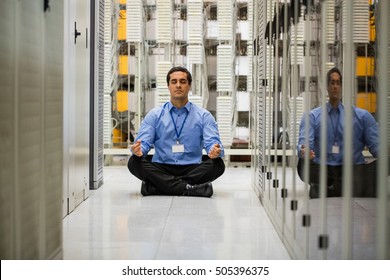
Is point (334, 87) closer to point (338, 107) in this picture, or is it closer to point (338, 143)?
point (338, 107)

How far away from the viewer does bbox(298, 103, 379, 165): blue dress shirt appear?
2287 millimetres

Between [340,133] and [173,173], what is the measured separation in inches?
155

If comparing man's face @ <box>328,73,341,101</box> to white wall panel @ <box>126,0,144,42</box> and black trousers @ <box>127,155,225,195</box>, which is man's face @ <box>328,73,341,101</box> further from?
white wall panel @ <box>126,0,144,42</box>

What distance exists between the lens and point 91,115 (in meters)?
6.59

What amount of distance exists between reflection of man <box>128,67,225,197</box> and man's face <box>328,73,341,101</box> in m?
3.51

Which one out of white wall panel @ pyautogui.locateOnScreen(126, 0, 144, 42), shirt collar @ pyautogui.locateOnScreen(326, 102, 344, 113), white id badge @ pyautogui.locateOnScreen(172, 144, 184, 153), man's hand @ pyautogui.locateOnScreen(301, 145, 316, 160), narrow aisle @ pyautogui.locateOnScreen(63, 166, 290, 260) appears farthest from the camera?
white wall panel @ pyautogui.locateOnScreen(126, 0, 144, 42)

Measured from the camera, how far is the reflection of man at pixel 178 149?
628 cm

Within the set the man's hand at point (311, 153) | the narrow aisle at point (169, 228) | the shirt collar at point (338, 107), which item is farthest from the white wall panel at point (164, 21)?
the shirt collar at point (338, 107)

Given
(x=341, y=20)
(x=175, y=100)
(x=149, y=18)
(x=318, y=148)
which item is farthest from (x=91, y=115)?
(x=341, y=20)

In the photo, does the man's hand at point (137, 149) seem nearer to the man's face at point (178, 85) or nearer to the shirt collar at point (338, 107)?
the man's face at point (178, 85)

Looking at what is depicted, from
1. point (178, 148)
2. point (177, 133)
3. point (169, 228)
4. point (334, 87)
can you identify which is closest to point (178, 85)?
point (177, 133)

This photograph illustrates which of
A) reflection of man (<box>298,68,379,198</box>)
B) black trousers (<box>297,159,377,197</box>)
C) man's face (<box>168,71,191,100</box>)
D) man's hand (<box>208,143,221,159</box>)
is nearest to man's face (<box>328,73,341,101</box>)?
→ reflection of man (<box>298,68,379,198</box>)

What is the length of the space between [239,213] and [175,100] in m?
1.69
